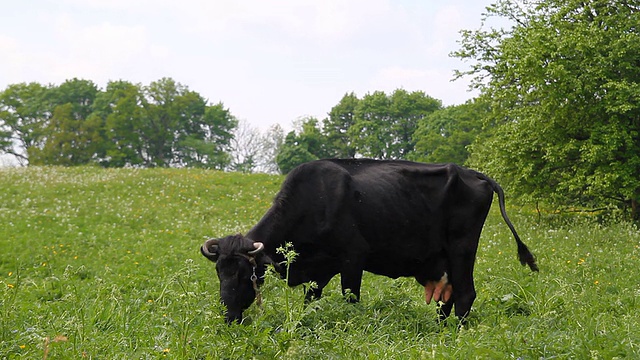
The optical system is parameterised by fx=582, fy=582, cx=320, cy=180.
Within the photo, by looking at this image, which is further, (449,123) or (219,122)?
Answer: (219,122)

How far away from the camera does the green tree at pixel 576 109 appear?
19.2 m

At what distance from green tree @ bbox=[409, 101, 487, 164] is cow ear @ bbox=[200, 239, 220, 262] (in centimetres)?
4806

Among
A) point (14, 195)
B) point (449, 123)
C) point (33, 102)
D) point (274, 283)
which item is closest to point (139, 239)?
point (14, 195)

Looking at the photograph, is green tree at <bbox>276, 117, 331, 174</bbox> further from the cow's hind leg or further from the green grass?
the cow's hind leg

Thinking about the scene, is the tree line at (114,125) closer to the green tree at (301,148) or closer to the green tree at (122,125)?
the green tree at (122,125)

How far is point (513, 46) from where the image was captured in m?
21.7

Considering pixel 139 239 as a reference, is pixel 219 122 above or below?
above

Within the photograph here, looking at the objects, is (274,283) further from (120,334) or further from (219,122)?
(219,122)

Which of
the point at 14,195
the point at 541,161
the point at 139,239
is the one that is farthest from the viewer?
the point at 14,195

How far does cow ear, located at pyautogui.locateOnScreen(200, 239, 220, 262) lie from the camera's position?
23.2 feet

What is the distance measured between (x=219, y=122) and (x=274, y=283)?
83245 mm

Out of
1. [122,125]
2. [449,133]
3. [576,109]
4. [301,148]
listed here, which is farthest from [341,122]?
[576,109]

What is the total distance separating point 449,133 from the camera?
209ft

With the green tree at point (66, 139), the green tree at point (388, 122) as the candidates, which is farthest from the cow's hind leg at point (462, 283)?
the green tree at point (66, 139)
